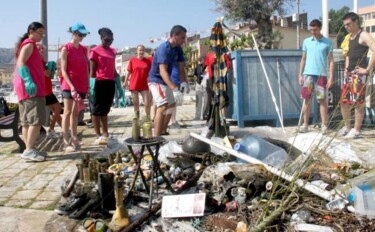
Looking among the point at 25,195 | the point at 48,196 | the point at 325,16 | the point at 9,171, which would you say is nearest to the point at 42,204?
the point at 48,196

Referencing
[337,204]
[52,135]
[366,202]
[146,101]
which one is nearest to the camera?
[366,202]

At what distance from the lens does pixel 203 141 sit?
15.1 feet

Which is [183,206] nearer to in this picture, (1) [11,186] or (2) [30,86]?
(1) [11,186]

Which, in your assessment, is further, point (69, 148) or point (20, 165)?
point (69, 148)

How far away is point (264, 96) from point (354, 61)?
2.06m

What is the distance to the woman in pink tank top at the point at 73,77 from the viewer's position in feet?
19.7

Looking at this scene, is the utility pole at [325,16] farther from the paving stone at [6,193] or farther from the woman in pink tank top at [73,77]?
the paving stone at [6,193]

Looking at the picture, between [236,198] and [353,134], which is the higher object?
[353,134]

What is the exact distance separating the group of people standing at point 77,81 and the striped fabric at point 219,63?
473 mm

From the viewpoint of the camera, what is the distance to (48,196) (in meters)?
3.93

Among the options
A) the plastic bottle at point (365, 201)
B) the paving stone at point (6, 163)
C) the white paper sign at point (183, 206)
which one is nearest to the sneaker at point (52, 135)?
the paving stone at point (6, 163)

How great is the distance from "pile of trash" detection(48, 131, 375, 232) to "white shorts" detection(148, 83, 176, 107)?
2149mm

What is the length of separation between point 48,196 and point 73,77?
255 centimetres

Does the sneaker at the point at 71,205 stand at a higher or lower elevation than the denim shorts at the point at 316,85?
lower
